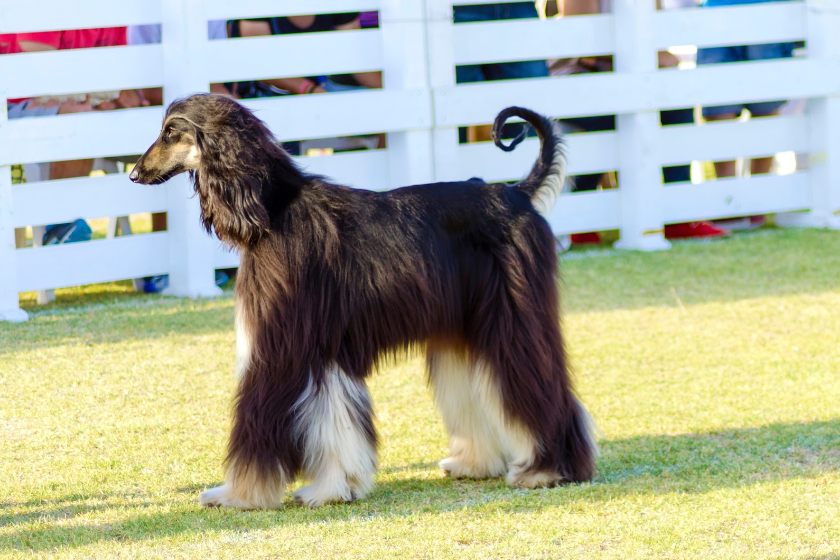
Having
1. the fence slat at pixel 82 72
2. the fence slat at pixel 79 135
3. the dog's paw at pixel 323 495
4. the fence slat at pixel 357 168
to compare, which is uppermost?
the fence slat at pixel 82 72

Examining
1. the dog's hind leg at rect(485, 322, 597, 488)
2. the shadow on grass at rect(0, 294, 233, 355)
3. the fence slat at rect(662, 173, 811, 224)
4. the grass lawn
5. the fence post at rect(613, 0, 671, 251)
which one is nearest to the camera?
the grass lawn

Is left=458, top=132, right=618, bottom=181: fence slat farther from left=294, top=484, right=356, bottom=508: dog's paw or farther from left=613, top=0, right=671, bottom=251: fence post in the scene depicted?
left=294, top=484, right=356, bottom=508: dog's paw

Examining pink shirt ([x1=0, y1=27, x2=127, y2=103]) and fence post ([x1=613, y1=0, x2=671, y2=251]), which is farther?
fence post ([x1=613, y1=0, x2=671, y2=251])

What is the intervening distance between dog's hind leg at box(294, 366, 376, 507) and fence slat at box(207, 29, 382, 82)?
13.3 ft

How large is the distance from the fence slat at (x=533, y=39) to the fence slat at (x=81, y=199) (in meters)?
2.68

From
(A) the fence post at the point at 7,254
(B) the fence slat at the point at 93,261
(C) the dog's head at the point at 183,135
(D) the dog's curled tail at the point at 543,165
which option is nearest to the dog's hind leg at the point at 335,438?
(C) the dog's head at the point at 183,135

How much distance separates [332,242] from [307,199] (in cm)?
19

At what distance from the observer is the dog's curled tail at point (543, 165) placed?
3938 mm

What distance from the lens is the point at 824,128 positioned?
8.81 m

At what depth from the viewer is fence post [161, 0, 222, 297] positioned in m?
6.73

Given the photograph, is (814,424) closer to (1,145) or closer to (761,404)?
(761,404)

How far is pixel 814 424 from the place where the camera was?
444cm

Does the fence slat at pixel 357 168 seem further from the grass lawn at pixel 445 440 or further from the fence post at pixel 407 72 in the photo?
the grass lawn at pixel 445 440

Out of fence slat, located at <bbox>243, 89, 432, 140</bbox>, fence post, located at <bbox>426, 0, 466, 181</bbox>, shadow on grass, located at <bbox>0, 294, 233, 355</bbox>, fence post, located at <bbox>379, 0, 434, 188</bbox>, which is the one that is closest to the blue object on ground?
shadow on grass, located at <bbox>0, 294, 233, 355</bbox>
